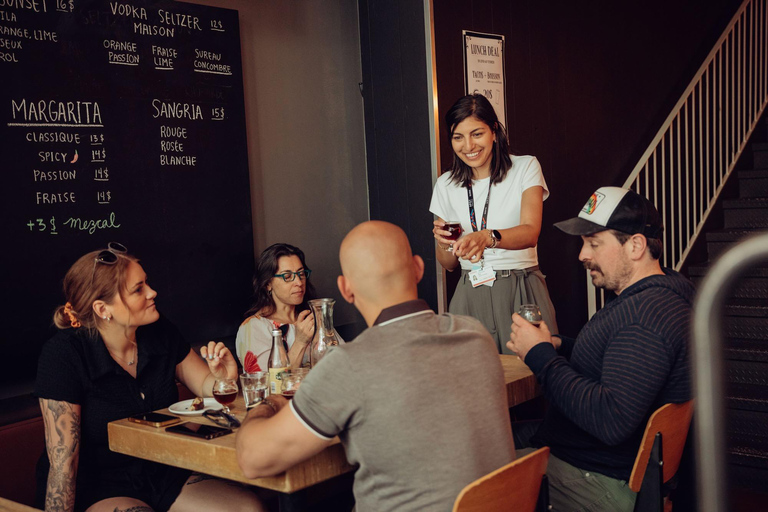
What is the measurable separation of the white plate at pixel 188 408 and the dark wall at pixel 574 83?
2.25m

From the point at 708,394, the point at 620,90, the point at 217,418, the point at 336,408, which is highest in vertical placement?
the point at 620,90

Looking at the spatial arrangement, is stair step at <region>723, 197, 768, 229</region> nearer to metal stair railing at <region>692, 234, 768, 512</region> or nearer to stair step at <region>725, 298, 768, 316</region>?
stair step at <region>725, 298, 768, 316</region>

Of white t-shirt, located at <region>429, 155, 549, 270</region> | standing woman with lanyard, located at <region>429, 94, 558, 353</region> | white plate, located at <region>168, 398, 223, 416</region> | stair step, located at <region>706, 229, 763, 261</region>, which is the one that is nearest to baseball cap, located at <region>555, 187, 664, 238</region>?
standing woman with lanyard, located at <region>429, 94, 558, 353</region>

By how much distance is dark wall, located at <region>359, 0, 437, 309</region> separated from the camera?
4.19m

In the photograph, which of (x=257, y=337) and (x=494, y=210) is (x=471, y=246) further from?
(x=257, y=337)

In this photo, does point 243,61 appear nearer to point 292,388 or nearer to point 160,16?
point 160,16

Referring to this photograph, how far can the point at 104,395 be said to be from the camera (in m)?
2.31

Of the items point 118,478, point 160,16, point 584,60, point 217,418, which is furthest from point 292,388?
point 584,60

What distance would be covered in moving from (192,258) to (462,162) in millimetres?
1358

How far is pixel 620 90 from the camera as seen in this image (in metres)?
5.86

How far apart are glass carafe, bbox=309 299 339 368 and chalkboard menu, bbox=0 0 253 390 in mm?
1245

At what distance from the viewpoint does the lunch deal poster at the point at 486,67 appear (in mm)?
4402

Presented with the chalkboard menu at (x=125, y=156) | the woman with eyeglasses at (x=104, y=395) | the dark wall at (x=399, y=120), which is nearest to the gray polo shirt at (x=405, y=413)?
the woman with eyeglasses at (x=104, y=395)

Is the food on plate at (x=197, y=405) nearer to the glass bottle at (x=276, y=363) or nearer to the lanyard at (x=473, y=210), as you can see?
the glass bottle at (x=276, y=363)
